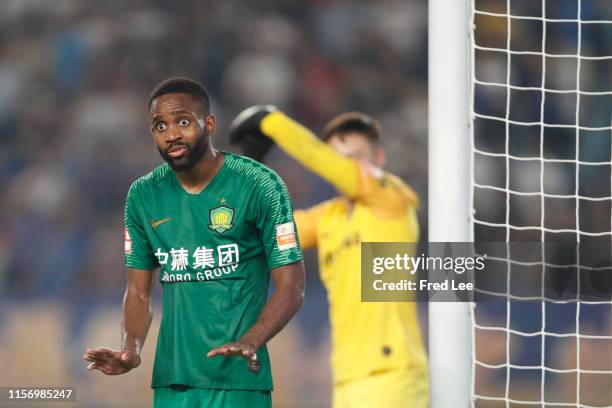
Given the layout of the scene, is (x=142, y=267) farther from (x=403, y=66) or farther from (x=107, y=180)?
(x=403, y=66)

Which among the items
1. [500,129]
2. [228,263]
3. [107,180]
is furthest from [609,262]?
[107,180]

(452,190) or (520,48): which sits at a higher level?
(520,48)

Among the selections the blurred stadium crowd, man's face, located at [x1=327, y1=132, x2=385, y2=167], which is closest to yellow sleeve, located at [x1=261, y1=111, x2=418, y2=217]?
man's face, located at [x1=327, y1=132, x2=385, y2=167]

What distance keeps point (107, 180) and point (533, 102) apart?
2.77 metres

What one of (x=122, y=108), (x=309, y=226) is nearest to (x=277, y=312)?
(x=309, y=226)

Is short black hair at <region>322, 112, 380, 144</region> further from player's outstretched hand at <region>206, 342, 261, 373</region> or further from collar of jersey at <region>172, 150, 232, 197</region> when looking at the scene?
player's outstretched hand at <region>206, 342, 261, 373</region>

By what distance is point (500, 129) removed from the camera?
6703 millimetres

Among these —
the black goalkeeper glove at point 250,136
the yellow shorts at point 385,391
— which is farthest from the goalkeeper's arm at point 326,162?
the yellow shorts at point 385,391

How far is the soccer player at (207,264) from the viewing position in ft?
8.25

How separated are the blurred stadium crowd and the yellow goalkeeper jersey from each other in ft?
6.18

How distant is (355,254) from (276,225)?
1.91 m

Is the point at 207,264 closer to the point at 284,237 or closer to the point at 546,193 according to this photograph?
the point at 284,237

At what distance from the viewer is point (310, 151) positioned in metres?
4.35

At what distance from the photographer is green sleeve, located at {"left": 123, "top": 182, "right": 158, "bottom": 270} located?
8.82 ft
